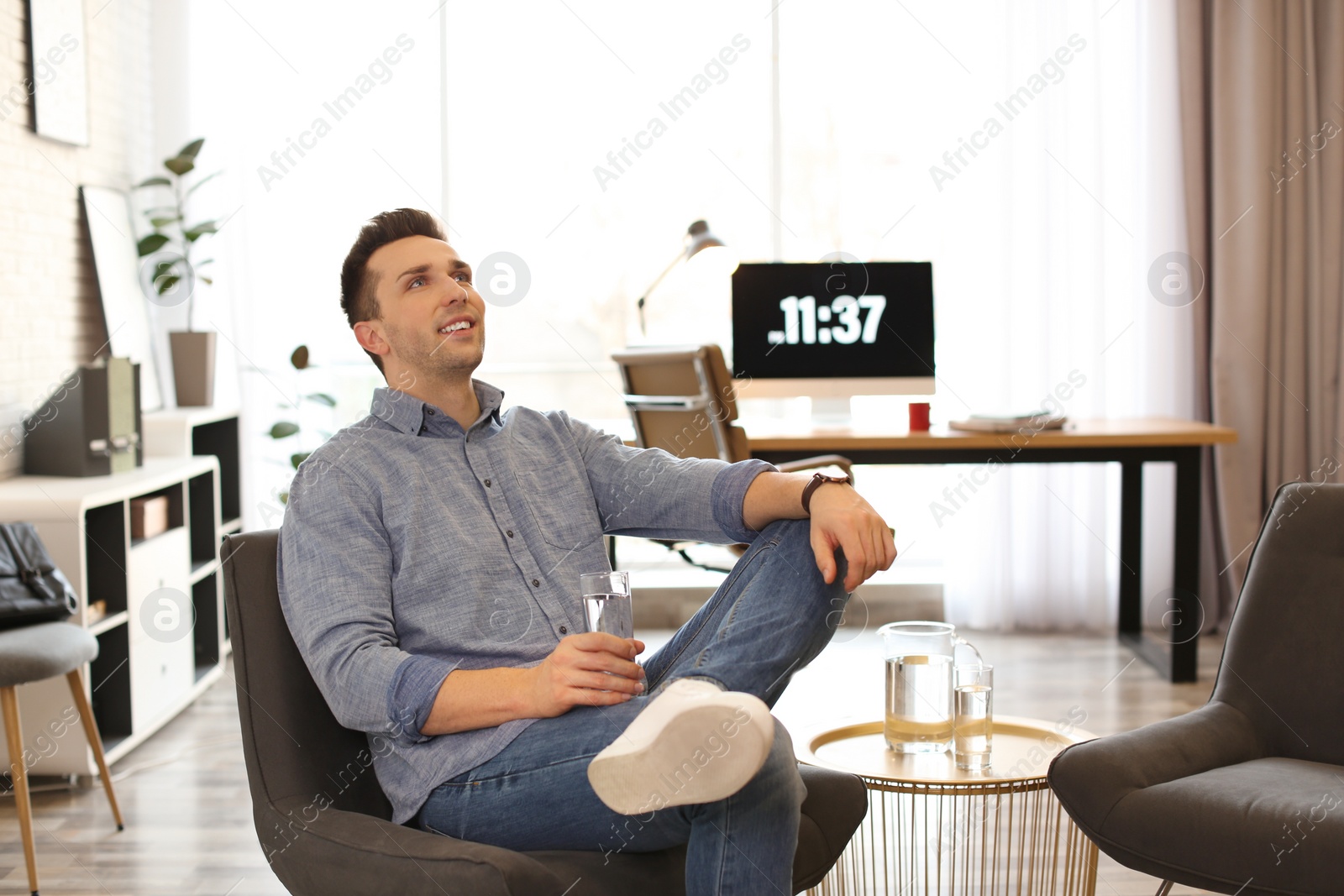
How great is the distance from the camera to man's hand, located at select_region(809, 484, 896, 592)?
1.40 meters

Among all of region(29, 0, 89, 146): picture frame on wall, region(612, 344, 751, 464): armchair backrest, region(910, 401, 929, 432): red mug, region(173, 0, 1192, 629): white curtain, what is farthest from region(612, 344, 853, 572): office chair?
region(29, 0, 89, 146): picture frame on wall

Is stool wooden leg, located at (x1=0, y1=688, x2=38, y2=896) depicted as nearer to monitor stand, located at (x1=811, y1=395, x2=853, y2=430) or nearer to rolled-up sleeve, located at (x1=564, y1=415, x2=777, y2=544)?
rolled-up sleeve, located at (x1=564, y1=415, x2=777, y2=544)

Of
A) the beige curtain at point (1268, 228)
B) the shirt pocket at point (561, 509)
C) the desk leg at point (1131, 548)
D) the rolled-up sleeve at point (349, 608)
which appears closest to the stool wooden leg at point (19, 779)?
the rolled-up sleeve at point (349, 608)

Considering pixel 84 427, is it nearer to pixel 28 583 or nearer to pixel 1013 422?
pixel 28 583

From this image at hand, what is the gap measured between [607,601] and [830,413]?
2.54 meters

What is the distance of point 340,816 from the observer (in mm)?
1324

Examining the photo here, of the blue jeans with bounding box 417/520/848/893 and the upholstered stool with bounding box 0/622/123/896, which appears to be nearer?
the blue jeans with bounding box 417/520/848/893

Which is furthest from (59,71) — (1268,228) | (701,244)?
(1268,228)

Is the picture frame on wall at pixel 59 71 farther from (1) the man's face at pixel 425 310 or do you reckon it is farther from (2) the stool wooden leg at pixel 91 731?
(1) the man's face at pixel 425 310

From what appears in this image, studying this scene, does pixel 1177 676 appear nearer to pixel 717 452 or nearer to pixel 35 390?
pixel 717 452

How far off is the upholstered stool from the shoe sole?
1520mm

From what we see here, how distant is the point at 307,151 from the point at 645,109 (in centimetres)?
118

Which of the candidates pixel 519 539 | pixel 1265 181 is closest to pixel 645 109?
pixel 1265 181

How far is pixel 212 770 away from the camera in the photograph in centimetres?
281
